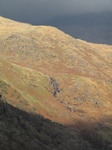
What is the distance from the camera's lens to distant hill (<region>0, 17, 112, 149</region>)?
262 feet

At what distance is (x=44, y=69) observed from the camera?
4897 inches

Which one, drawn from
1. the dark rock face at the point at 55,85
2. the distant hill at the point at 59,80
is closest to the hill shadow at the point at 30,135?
the distant hill at the point at 59,80

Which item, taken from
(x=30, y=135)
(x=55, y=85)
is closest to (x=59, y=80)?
(x=55, y=85)

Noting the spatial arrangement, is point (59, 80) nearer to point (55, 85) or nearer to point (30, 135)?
point (55, 85)

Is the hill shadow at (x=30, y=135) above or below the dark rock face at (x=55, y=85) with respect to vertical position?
below

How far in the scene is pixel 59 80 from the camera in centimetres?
11300

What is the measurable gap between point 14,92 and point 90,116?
107 feet

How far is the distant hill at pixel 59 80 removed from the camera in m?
79.8

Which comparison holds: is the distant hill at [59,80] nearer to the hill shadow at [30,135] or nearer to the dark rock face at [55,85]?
the dark rock face at [55,85]

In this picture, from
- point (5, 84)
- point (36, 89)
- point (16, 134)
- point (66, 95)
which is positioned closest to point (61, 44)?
point (66, 95)

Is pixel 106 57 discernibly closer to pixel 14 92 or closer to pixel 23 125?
pixel 14 92

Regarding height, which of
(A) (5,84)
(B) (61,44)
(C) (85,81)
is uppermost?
(B) (61,44)

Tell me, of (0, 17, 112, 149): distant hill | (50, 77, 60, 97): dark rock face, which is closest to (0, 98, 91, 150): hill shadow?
(0, 17, 112, 149): distant hill

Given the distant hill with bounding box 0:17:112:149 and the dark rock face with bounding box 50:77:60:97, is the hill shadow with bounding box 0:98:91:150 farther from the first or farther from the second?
the dark rock face with bounding box 50:77:60:97
